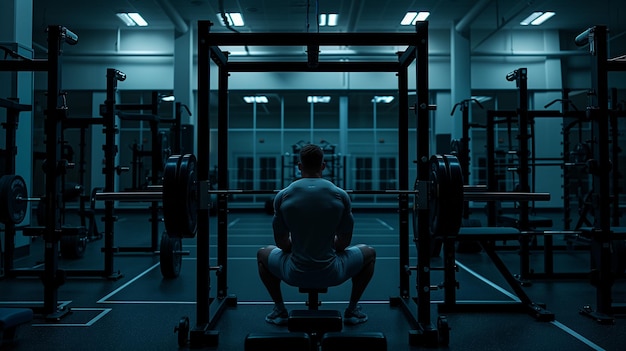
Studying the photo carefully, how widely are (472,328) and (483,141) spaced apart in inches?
465

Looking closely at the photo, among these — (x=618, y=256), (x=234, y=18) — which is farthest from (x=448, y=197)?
(x=234, y=18)

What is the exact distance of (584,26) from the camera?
919 centimetres

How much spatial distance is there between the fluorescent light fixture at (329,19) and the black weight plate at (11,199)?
637 centimetres

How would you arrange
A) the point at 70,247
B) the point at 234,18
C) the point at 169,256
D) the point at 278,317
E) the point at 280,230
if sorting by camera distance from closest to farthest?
the point at 280,230
the point at 278,317
the point at 169,256
the point at 70,247
the point at 234,18

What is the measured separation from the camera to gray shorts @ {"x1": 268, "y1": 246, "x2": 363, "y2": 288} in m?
1.90

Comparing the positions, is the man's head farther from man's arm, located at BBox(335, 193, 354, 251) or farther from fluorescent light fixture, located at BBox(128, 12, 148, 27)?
fluorescent light fixture, located at BBox(128, 12, 148, 27)

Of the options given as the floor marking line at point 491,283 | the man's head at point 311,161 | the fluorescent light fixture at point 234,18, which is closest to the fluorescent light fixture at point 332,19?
the fluorescent light fixture at point 234,18

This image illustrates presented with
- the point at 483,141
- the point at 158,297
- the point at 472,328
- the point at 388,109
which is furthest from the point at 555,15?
A: the point at 158,297

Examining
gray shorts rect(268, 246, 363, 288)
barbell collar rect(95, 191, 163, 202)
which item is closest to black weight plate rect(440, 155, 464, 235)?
gray shorts rect(268, 246, 363, 288)

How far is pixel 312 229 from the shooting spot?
A: 1.85 meters

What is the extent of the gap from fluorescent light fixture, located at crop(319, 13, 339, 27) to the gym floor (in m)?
5.32

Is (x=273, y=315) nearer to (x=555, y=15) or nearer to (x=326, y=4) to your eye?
(x=326, y=4)

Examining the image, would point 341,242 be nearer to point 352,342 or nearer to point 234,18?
point 352,342

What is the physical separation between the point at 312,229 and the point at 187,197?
1.96 ft
